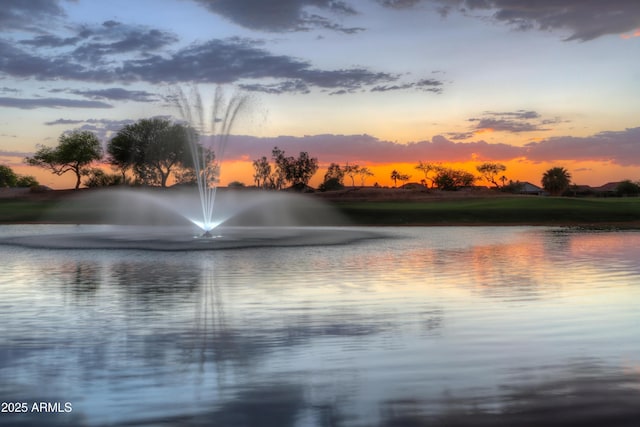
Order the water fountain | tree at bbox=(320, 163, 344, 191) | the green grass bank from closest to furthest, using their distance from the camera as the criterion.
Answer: the water fountain
the green grass bank
tree at bbox=(320, 163, 344, 191)

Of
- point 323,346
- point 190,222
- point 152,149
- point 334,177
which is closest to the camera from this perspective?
point 323,346

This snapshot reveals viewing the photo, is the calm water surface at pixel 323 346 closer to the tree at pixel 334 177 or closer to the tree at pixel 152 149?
the tree at pixel 152 149

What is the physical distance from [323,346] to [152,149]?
415ft

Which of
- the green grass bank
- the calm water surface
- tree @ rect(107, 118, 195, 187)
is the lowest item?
the calm water surface

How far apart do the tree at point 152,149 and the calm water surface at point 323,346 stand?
4378 inches

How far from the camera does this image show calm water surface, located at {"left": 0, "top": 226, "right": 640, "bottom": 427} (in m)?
7.71

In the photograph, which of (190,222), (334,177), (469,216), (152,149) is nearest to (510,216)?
(469,216)

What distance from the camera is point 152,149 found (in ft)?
433

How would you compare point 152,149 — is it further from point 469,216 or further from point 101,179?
point 469,216

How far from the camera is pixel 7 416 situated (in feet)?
24.9

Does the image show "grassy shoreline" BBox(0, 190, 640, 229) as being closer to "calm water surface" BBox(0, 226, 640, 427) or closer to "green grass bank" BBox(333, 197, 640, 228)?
"green grass bank" BBox(333, 197, 640, 228)

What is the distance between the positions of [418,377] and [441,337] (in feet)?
9.46

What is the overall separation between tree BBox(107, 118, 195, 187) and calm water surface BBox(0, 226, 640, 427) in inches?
4378

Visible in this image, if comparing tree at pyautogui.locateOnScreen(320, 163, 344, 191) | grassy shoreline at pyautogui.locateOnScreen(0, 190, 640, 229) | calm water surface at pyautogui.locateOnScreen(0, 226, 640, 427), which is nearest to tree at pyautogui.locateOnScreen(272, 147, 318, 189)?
tree at pyautogui.locateOnScreen(320, 163, 344, 191)
